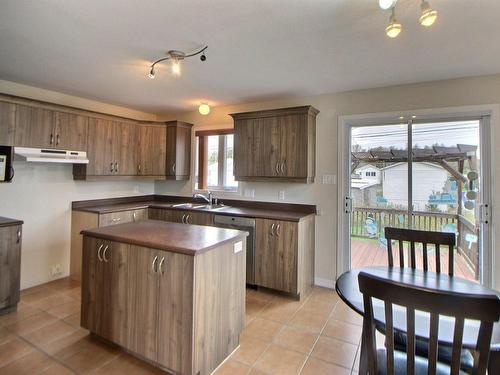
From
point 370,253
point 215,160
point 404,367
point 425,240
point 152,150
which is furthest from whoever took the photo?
point 215,160

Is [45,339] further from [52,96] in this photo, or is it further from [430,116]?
[430,116]

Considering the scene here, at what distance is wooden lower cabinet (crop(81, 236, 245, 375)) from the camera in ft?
5.78

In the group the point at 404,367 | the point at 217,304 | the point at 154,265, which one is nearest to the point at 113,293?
the point at 154,265

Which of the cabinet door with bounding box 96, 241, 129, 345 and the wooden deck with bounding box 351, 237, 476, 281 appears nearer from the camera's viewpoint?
the cabinet door with bounding box 96, 241, 129, 345

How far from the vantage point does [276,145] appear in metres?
3.54

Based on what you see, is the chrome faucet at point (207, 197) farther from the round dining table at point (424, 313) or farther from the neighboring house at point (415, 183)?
the round dining table at point (424, 313)

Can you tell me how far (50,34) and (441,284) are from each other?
3.27 m

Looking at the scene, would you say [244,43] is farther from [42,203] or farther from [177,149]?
[42,203]

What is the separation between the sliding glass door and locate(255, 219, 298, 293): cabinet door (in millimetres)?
902

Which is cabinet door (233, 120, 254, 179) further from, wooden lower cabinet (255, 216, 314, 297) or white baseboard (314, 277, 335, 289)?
white baseboard (314, 277, 335, 289)

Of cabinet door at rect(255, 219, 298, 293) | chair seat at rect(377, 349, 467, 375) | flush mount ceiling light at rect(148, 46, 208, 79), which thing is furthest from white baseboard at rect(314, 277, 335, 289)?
flush mount ceiling light at rect(148, 46, 208, 79)

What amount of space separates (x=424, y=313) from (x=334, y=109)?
269 centimetres

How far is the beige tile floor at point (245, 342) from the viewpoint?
2.00 m

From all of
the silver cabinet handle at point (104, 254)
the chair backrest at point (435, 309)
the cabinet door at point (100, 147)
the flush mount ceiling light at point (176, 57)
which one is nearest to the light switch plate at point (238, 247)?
the silver cabinet handle at point (104, 254)
